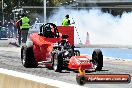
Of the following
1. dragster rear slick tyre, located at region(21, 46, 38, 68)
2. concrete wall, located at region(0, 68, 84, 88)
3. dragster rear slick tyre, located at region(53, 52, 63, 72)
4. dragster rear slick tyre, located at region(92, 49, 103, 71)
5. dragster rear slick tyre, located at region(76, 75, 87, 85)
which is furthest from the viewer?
dragster rear slick tyre, located at region(21, 46, 38, 68)

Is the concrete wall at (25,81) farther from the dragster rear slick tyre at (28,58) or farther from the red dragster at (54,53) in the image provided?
the dragster rear slick tyre at (28,58)

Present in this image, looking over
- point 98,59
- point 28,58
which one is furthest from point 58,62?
point 28,58

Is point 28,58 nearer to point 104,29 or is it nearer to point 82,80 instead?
point 82,80

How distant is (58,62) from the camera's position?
14.5 m

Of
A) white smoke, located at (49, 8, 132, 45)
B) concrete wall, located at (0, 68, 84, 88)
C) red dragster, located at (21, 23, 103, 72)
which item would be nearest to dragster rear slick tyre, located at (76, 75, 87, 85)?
concrete wall, located at (0, 68, 84, 88)

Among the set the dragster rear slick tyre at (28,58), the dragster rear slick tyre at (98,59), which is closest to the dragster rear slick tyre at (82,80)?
the dragster rear slick tyre at (98,59)

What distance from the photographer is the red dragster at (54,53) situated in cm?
1419

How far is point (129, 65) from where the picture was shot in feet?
60.6

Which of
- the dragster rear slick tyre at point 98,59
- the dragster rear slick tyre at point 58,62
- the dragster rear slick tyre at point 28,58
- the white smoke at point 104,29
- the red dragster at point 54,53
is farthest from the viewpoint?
the white smoke at point 104,29

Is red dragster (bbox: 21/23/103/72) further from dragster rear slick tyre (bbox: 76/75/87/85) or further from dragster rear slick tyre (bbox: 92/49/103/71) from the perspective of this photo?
dragster rear slick tyre (bbox: 76/75/87/85)

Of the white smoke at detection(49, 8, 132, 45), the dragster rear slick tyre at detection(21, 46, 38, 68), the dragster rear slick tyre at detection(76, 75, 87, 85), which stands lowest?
the white smoke at detection(49, 8, 132, 45)

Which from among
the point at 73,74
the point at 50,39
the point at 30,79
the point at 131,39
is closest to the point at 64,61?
the point at 73,74

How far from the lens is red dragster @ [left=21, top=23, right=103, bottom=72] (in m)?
14.2

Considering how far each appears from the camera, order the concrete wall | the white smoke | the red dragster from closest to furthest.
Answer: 1. the concrete wall
2. the red dragster
3. the white smoke
